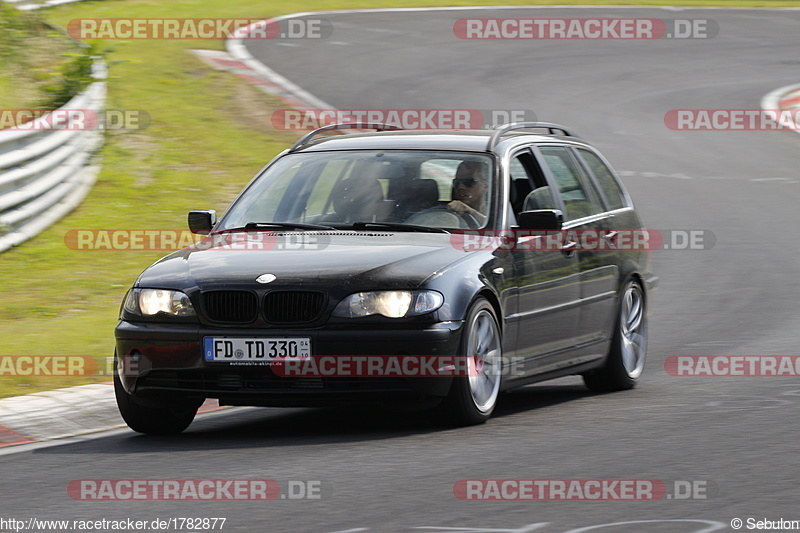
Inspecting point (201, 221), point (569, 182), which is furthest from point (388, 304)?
point (569, 182)

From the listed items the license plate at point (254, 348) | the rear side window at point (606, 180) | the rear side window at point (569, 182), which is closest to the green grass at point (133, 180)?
the license plate at point (254, 348)

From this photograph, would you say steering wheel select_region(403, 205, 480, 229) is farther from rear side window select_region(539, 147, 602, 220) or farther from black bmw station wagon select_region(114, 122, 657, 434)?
rear side window select_region(539, 147, 602, 220)

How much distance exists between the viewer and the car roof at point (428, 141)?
9.16 metres

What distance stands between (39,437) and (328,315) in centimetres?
184

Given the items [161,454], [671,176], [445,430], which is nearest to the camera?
[161,454]

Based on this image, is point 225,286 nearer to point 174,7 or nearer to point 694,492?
point 694,492

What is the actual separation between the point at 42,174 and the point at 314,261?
8802mm

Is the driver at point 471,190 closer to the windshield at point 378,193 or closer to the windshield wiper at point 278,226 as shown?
the windshield at point 378,193

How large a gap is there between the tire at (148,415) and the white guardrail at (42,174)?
6.79 meters

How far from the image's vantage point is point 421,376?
25.3ft

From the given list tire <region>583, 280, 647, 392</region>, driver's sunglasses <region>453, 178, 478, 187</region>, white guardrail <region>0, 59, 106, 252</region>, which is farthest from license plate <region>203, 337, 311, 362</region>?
white guardrail <region>0, 59, 106, 252</region>

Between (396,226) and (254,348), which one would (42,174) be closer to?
(396,226)

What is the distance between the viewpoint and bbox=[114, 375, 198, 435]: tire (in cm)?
812

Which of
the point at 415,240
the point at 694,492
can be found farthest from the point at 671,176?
the point at 694,492
